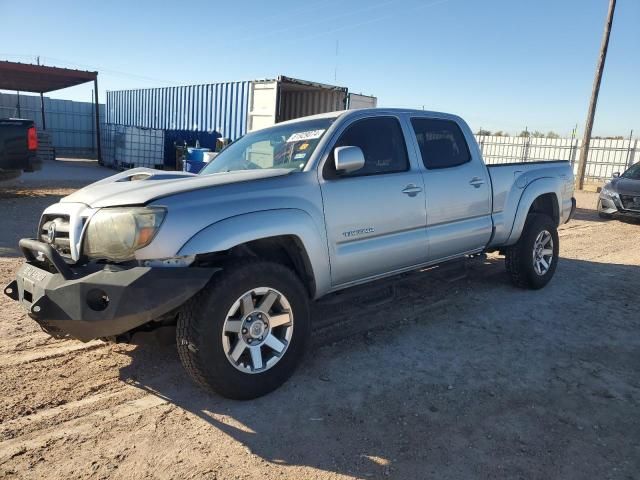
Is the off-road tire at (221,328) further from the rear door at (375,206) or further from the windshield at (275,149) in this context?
the windshield at (275,149)

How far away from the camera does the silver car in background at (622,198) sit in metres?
11.5

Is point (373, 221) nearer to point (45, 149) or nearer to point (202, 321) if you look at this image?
point (202, 321)

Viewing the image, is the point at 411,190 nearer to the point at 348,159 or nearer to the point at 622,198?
the point at 348,159

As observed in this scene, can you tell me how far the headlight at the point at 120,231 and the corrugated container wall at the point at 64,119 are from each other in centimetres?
2874

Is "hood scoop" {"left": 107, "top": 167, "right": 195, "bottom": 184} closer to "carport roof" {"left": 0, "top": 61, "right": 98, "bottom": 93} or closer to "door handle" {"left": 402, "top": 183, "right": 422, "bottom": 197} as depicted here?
"door handle" {"left": 402, "top": 183, "right": 422, "bottom": 197}

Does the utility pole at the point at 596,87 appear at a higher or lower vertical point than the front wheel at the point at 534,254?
higher

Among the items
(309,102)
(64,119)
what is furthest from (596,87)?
(64,119)

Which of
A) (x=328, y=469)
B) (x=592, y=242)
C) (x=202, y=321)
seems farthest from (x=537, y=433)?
(x=592, y=242)

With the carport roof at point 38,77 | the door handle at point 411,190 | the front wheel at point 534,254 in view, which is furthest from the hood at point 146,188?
the carport roof at point 38,77

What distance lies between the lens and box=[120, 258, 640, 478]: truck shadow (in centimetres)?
278

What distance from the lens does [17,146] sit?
9.75 metres

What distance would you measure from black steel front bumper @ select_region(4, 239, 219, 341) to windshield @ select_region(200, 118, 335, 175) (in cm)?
130

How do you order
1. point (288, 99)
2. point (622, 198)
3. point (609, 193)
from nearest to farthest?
point (622, 198), point (609, 193), point (288, 99)

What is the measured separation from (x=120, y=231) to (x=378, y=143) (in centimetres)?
221
